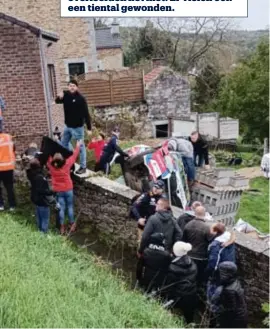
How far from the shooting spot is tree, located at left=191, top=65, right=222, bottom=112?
42125mm

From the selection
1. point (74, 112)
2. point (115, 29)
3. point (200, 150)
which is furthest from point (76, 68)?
point (74, 112)

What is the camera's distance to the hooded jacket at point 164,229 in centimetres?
789

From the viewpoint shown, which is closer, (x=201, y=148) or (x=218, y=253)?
(x=218, y=253)

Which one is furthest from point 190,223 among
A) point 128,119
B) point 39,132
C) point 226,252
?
point 128,119

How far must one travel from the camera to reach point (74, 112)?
428 inches

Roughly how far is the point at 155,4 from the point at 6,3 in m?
20.3

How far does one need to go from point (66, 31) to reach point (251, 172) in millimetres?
13345

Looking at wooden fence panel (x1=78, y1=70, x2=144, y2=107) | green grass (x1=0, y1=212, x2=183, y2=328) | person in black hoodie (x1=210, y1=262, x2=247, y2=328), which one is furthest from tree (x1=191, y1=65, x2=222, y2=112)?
person in black hoodie (x1=210, y1=262, x2=247, y2=328)

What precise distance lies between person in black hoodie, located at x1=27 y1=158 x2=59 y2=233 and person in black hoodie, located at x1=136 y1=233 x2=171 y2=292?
2.65m

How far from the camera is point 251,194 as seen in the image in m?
16.9

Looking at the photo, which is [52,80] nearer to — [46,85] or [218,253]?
[46,85]

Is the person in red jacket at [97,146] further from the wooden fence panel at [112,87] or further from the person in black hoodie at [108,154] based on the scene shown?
the wooden fence panel at [112,87]

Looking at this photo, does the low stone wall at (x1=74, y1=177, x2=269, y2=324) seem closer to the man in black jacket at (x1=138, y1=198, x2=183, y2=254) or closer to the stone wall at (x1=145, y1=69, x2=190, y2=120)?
the man in black jacket at (x1=138, y1=198, x2=183, y2=254)

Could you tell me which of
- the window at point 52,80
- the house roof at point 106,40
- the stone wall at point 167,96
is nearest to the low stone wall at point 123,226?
the window at point 52,80
